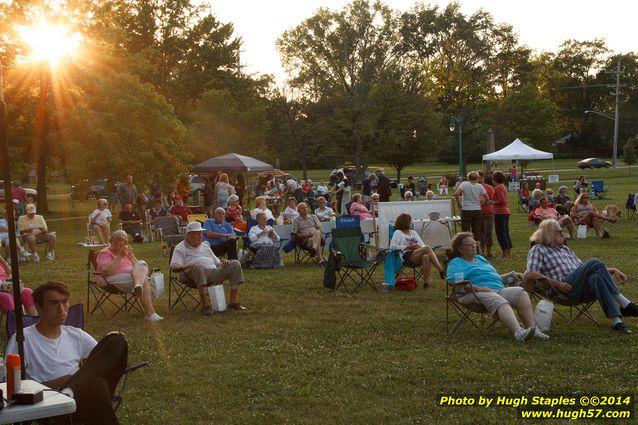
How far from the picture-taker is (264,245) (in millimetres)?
13711

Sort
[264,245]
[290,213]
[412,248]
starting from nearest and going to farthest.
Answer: [412,248]
[264,245]
[290,213]

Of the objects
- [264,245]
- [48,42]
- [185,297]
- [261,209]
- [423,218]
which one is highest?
[48,42]

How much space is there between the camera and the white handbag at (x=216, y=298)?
9570 mm

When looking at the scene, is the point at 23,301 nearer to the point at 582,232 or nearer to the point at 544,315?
the point at 544,315

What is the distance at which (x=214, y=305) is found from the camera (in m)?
9.58

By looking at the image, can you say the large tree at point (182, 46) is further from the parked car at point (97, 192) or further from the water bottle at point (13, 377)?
the water bottle at point (13, 377)

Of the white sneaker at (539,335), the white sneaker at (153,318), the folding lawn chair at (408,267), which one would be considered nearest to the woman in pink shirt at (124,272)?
the white sneaker at (153,318)

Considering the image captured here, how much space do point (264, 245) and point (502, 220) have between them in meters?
3.90

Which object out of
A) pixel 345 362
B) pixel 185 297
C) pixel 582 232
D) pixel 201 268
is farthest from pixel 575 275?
pixel 582 232

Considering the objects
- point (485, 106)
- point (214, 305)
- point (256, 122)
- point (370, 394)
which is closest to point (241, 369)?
point (370, 394)

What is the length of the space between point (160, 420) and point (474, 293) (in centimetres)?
317

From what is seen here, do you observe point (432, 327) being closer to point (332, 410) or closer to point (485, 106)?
point (332, 410)

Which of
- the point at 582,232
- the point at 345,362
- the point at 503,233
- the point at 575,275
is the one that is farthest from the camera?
the point at 582,232

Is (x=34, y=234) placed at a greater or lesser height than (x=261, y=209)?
lesser
